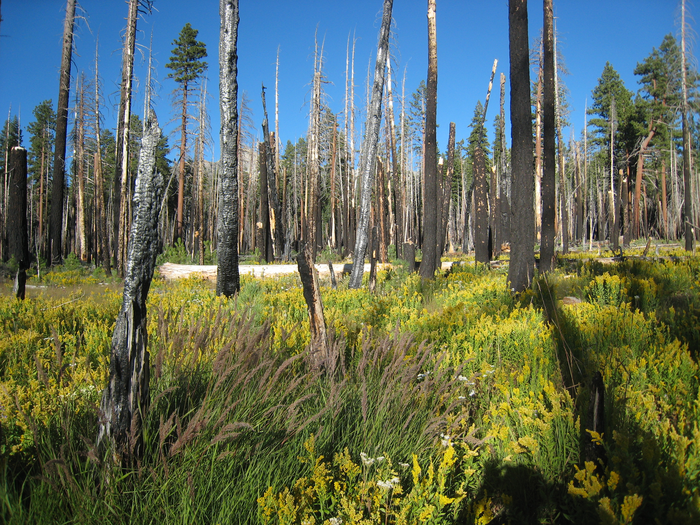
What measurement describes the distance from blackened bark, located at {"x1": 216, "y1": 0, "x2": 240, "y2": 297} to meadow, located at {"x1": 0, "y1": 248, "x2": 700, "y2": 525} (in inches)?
143

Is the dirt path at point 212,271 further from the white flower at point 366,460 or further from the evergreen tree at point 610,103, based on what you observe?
the evergreen tree at point 610,103

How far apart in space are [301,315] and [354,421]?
137 inches

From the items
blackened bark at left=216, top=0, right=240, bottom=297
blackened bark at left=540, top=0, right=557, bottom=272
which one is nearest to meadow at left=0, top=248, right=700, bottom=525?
blackened bark at left=216, top=0, right=240, bottom=297

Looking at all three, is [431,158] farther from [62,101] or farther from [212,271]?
[62,101]

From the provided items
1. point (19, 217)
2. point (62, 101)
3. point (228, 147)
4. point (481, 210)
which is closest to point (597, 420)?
point (228, 147)

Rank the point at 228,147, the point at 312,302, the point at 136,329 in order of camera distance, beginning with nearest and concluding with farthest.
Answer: the point at 136,329
the point at 312,302
the point at 228,147

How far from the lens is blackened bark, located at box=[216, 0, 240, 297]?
7.66m

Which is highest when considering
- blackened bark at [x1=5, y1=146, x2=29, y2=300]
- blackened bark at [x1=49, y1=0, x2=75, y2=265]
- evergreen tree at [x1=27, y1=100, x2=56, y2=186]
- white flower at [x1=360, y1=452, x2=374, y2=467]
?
evergreen tree at [x1=27, y1=100, x2=56, y2=186]

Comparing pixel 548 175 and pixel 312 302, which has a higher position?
pixel 548 175

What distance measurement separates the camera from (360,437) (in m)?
2.52

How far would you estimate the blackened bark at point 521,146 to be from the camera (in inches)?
308

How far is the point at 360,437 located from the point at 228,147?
669 cm

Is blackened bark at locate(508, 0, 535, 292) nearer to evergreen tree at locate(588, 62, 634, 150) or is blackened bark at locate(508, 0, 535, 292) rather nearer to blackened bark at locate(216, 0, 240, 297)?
blackened bark at locate(216, 0, 240, 297)

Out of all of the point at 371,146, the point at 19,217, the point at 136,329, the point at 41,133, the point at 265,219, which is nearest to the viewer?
the point at 136,329
